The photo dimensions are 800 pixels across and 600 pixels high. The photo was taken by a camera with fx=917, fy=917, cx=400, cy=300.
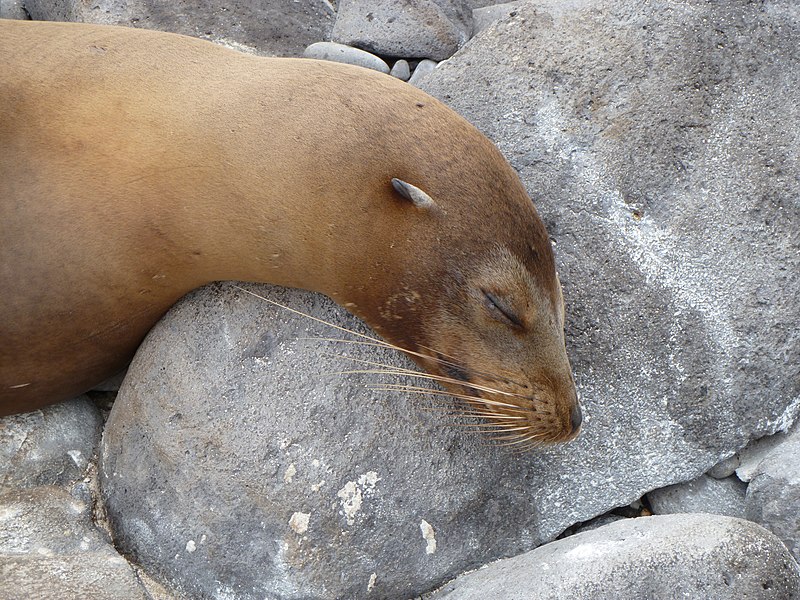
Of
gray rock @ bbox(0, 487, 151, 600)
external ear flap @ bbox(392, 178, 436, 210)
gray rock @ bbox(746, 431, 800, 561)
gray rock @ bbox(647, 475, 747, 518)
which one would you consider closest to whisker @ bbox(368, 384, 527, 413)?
external ear flap @ bbox(392, 178, 436, 210)

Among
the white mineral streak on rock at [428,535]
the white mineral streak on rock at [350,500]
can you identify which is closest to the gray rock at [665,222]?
the white mineral streak on rock at [428,535]

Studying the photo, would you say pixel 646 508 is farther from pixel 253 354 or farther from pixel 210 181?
pixel 210 181

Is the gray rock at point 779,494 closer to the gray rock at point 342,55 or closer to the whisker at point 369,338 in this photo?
the whisker at point 369,338

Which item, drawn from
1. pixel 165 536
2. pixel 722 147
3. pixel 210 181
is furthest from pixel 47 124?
pixel 722 147

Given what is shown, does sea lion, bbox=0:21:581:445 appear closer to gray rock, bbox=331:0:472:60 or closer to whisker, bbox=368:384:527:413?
whisker, bbox=368:384:527:413

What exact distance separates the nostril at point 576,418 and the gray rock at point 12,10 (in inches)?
139

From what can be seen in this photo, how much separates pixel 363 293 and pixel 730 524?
4.49ft

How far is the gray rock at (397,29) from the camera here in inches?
177

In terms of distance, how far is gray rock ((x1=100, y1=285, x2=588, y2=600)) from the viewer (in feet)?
10.1

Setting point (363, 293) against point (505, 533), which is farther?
point (505, 533)

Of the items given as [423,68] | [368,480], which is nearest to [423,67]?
[423,68]

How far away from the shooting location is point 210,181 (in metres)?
3.07

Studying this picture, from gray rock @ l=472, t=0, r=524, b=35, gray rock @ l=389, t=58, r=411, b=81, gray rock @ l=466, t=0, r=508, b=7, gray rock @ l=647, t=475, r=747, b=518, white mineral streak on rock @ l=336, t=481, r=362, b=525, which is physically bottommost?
white mineral streak on rock @ l=336, t=481, r=362, b=525

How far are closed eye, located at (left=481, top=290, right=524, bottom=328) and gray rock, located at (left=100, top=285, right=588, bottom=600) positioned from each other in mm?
416
